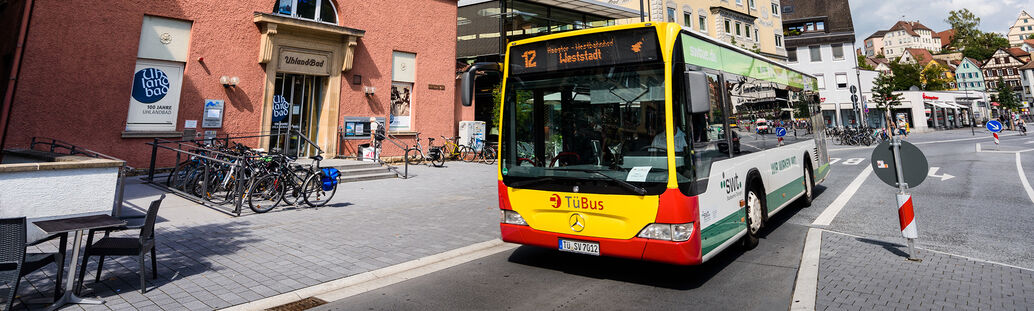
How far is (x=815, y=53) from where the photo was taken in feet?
163

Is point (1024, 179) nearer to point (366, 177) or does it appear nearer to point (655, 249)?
point (655, 249)

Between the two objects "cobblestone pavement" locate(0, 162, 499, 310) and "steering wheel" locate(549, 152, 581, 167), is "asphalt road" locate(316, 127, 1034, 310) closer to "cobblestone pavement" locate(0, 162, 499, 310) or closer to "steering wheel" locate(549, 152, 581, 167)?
"cobblestone pavement" locate(0, 162, 499, 310)

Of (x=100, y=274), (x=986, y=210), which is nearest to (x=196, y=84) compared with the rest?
(x=100, y=274)

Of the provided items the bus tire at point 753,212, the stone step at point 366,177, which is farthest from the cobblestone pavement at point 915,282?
the stone step at point 366,177

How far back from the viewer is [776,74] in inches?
289

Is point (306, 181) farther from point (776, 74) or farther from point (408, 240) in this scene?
point (776, 74)

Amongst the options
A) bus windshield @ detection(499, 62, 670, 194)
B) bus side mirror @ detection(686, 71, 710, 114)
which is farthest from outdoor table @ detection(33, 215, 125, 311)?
bus side mirror @ detection(686, 71, 710, 114)

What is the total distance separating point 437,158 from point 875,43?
148772 mm

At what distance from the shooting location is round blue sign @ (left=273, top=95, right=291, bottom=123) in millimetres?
15219

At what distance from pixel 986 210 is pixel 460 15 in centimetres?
2263

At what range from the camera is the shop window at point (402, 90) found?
1780 centimetres

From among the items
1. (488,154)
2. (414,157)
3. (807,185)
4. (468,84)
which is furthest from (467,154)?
(468,84)

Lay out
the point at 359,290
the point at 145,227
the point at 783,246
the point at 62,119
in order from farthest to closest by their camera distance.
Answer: the point at 62,119 → the point at 783,246 → the point at 359,290 → the point at 145,227

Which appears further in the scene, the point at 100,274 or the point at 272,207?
the point at 272,207
